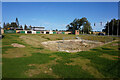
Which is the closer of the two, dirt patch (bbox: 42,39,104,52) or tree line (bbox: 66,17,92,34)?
dirt patch (bbox: 42,39,104,52)

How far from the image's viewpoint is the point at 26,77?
492 cm

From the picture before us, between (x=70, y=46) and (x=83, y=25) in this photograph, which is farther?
(x=83, y=25)

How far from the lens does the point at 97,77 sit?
5301mm

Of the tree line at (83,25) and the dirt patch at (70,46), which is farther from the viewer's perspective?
the tree line at (83,25)

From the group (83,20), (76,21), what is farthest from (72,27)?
(83,20)

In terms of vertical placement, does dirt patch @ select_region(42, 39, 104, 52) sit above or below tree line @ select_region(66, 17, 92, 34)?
below

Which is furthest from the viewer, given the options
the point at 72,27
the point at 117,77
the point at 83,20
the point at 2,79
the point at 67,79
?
the point at 72,27

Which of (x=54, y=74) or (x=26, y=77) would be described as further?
(x=54, y=74)

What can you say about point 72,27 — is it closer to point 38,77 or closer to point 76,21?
point 76,21

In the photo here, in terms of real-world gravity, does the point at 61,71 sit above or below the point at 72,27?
below

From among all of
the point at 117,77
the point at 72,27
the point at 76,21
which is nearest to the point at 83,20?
the point at 76,21

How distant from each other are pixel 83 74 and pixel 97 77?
82 cm

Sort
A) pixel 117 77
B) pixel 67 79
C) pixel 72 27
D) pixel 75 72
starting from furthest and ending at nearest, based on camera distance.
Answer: pixel 72 27 < pixel 75 72 < pixel 117 77 < pixel 67 79

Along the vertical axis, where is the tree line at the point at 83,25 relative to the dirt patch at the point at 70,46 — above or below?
above
